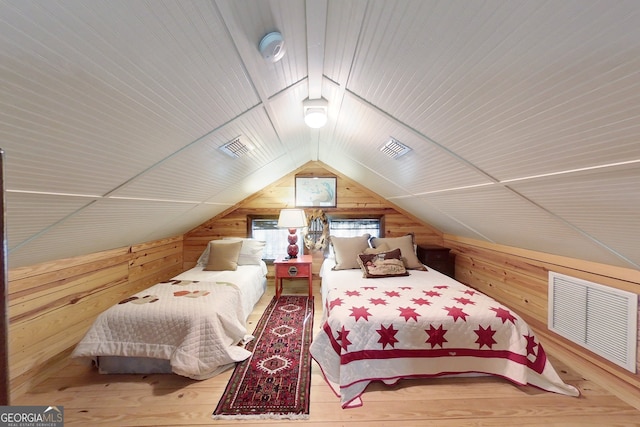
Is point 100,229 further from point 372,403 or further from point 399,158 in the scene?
point 399,158

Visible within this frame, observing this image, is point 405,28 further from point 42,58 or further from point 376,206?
point 376,206

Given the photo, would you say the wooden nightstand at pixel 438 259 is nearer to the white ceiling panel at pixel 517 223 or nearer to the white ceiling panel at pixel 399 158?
the white ceiling panel at pixel 517 223

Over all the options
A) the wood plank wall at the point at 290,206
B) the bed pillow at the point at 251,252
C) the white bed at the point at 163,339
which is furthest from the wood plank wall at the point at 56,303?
the bed pillow at the point at 251,252

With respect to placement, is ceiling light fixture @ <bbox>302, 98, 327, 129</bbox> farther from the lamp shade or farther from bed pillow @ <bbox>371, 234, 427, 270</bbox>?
bed pillow @ <bbox>371, 234, 427, 270</bbox>

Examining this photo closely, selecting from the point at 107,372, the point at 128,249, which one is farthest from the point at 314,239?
the point at 107,372

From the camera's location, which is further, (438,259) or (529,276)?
(438,259)

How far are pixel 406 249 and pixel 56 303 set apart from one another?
3341mm

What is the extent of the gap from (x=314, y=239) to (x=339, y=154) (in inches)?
58.4

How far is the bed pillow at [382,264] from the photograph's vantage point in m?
2.63

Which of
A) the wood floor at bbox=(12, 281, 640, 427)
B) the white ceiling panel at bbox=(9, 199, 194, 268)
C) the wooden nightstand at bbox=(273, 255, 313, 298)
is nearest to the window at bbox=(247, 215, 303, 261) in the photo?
the wooden nightstand at bbox=(273, 255, 313, 298)

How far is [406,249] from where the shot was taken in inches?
120

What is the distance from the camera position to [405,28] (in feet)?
2.90

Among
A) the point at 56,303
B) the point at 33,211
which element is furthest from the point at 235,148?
the point at 56,303

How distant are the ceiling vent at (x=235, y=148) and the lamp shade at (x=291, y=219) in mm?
1386
